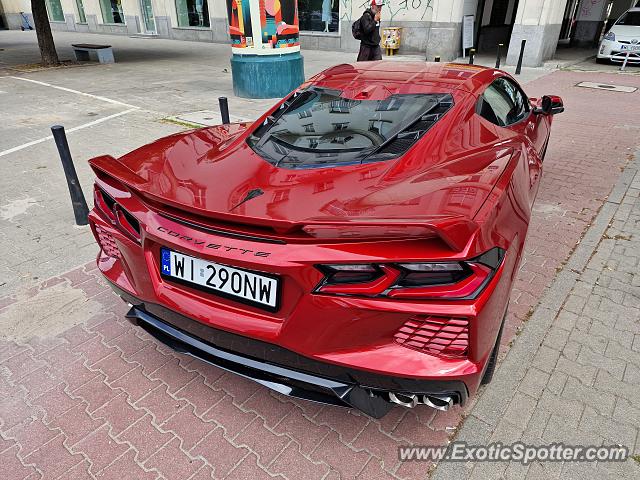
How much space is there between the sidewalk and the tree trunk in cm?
1540

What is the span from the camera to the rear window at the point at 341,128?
94.6 inches

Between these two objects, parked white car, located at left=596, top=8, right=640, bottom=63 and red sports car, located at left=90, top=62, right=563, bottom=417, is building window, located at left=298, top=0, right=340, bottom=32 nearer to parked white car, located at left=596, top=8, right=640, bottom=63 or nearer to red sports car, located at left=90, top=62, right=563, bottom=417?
parked white car, located at left=596, top=8, right=640, bottom=63

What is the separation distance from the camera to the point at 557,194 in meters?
4.96

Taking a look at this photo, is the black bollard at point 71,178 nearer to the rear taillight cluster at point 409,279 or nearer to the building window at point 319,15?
the rear taillight cluster at point 409,279

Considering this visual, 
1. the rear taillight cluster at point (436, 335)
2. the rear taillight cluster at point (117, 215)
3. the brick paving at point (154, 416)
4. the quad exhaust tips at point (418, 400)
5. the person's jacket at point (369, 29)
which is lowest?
the brick paving at point (154, 416)

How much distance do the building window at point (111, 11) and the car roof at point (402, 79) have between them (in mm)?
27788

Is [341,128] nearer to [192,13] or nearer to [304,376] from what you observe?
[304,376]

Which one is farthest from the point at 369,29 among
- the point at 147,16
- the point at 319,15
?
the point at 147,16

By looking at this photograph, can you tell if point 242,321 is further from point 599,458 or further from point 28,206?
point 28,206

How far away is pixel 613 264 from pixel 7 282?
15.8ft

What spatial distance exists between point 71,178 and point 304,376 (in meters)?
3.47

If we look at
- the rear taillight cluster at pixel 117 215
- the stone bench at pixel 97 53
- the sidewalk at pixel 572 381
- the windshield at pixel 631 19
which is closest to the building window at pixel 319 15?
the stone bench at pixel 97 53

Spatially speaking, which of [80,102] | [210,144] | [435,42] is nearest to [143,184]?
[210,144]

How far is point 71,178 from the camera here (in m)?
4.21
